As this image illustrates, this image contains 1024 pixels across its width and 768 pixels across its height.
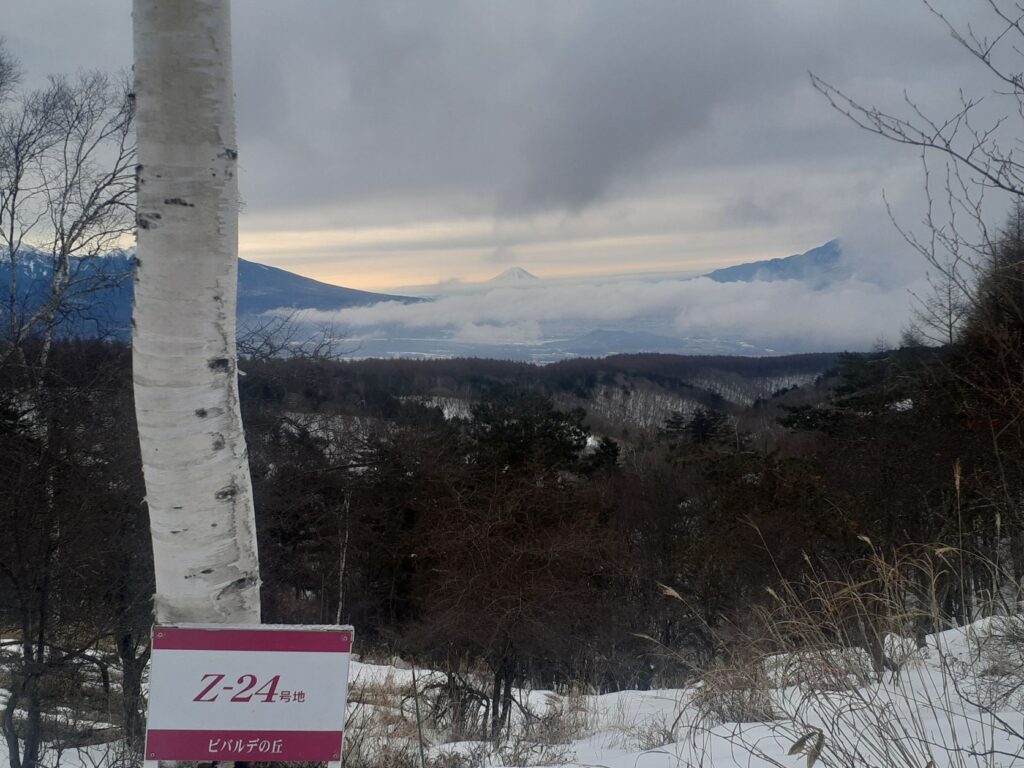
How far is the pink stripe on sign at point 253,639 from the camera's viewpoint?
229 centimetres

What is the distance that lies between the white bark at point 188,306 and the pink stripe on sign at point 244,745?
369mm

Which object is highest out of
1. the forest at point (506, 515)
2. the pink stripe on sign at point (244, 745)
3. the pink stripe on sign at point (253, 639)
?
the pink stripe on sign at point (253, 639)

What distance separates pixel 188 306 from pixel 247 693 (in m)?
1.23

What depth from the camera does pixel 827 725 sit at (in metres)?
2.67

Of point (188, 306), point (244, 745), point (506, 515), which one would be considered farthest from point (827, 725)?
point (506, 515)

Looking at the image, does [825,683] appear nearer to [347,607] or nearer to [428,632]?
[428,632]

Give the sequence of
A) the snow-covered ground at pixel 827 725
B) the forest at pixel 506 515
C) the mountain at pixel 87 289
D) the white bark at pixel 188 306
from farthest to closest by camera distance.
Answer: the mountain at pixel 87 289, the forest at pixel 506 515, the snow-covered ground at pixel 827 725, the white bark at pixel 188 306

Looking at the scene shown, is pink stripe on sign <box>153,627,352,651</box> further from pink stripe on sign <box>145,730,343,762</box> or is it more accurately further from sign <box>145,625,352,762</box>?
pink stripe on sign <box>145,730,343,762</box>

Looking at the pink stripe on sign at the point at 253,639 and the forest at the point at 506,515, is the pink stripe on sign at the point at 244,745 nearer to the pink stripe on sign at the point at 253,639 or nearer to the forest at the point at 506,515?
the pink stripe on sign at the point at 253,639

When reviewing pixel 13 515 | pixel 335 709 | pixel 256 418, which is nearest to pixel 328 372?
pixel 256 418

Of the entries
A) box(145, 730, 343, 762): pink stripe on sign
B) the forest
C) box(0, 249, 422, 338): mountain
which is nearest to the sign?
box(145, 730, 343, 762): pink stripe on sign

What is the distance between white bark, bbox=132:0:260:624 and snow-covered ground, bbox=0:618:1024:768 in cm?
193

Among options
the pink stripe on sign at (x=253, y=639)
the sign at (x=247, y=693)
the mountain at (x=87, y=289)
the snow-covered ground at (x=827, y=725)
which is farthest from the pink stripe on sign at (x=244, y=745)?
the mountain at (x=87, y=289)

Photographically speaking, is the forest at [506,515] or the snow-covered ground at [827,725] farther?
the forest at [506,515]
